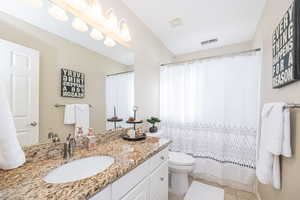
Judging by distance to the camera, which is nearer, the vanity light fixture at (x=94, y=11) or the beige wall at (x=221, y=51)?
the vanity light fixture at (x=94, y=11)

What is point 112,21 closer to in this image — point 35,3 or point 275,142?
point 35,3

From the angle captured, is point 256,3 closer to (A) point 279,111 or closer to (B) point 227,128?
(A) point 279,111

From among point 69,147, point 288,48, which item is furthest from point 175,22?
point 69,147

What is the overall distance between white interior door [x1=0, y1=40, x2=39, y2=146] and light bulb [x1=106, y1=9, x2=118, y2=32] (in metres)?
0.80

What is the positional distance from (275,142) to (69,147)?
1.44 meters

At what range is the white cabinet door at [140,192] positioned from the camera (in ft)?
2.67

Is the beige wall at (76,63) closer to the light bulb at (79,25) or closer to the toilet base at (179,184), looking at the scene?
the light bulb at (79,25)

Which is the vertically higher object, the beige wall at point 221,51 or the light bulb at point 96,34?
the beige wall at point 221,51

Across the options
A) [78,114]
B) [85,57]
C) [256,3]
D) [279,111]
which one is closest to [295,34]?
[279,111]

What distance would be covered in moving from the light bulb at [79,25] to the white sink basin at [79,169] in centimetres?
107

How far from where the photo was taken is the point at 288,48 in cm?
85

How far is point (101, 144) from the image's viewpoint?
1.26 metres

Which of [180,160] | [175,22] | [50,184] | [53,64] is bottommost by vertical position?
[180,160]

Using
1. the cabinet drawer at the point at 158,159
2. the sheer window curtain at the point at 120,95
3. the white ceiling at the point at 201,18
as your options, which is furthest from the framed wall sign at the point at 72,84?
the white ceiling at the point at 201,18
